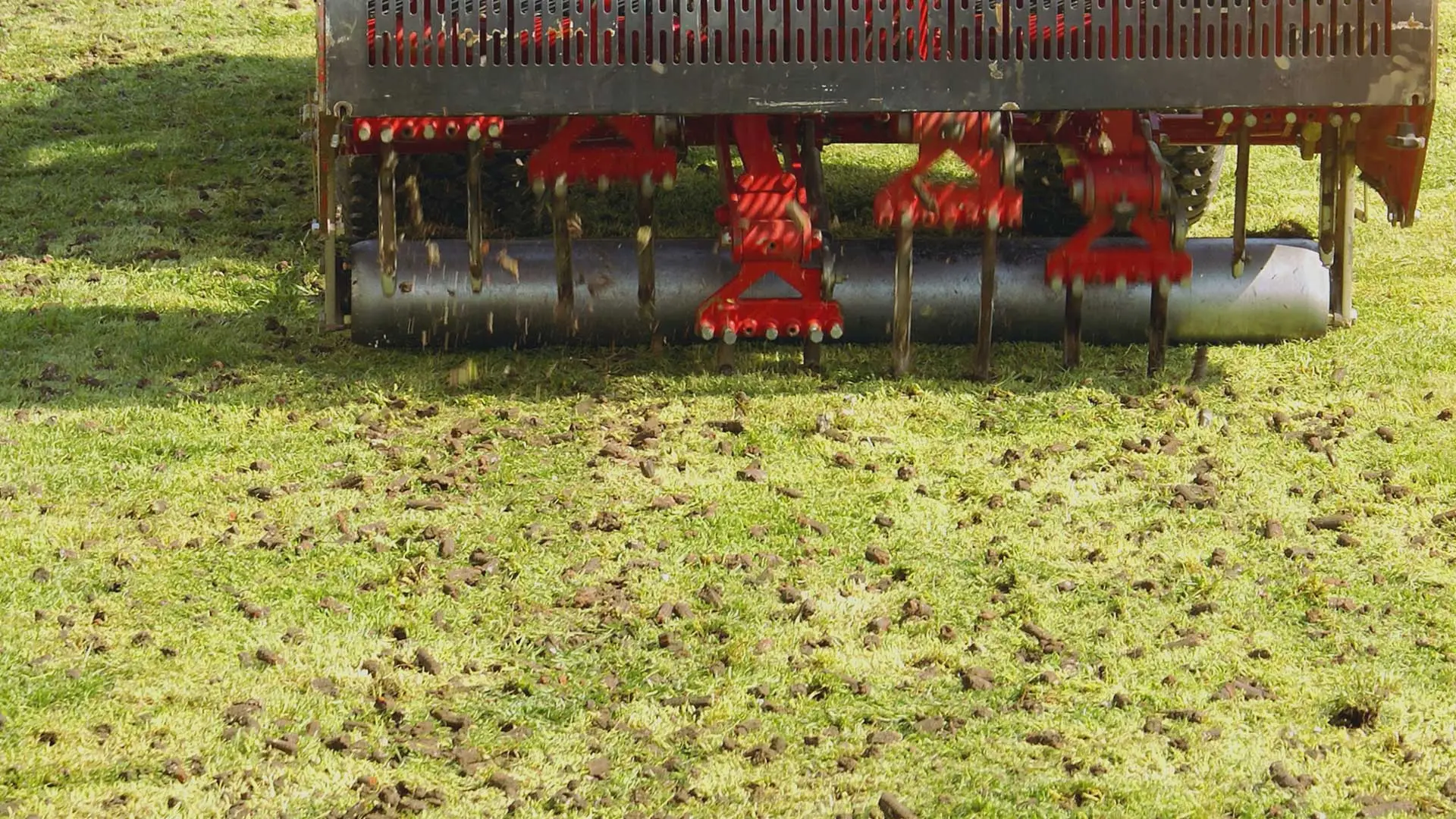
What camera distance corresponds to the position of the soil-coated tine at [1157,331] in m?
6.80

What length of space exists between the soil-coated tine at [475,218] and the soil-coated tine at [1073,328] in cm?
218

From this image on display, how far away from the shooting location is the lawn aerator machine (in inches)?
248

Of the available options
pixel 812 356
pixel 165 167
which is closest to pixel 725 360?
pixel 812 356

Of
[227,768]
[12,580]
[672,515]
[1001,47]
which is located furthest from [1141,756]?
[12,580]

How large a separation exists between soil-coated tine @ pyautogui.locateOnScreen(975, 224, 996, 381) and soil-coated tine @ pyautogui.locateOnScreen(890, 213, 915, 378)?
26cm

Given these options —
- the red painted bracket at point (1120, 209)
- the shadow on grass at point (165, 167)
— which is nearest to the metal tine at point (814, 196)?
the red painted bracket at point (1120, 209)

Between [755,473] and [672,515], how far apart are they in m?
0.40

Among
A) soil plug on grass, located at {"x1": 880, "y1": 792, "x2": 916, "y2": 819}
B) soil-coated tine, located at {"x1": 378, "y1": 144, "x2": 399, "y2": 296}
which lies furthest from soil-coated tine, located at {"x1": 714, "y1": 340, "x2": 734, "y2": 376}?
soil plug on grass, located at {"x1": 880, "y1": 792, "x2": 916, "y2": 819}

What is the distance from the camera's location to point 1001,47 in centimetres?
632

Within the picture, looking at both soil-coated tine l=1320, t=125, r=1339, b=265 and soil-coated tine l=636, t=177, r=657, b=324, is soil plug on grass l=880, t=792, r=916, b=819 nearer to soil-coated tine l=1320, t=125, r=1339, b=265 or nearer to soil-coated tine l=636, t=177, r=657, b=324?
soil-coated tine l=636, t=177, r=657, b=324

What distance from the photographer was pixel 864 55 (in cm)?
633

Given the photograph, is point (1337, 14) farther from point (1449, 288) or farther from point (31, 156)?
point (31, 156)

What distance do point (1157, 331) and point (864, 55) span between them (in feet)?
5.03

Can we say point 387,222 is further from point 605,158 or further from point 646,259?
point 646,259
